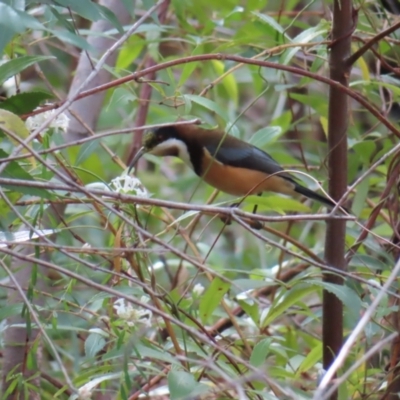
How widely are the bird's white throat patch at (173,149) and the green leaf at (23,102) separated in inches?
52.5

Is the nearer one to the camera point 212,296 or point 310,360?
point 212,296

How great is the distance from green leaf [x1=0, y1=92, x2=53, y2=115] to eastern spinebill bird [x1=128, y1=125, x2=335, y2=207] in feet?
3.76

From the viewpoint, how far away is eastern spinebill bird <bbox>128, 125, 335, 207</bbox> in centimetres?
272

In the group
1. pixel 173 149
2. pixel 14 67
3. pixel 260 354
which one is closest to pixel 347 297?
pixel 260 354

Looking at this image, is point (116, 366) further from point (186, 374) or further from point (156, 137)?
point (156, 137)

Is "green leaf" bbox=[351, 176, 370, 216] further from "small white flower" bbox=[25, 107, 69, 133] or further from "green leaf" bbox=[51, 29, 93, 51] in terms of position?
"green leaf" bbox=[51, 29, 93, 51]

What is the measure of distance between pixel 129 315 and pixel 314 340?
987 millimetres

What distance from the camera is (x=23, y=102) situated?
147cm

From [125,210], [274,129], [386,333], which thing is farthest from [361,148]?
[125,210]

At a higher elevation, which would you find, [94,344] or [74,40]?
[74,40]

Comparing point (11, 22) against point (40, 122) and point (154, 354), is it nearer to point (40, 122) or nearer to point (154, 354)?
point (40, 122)

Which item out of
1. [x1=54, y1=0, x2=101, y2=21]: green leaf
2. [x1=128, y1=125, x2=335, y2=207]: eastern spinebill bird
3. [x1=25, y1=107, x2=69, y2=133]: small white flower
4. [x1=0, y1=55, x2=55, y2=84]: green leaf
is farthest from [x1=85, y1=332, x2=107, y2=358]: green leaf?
[x1=128, y1=125, x2=335, y2=207]: eastern spinebill bird

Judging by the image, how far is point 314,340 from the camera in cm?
234

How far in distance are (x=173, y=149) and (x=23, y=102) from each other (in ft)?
4.91
